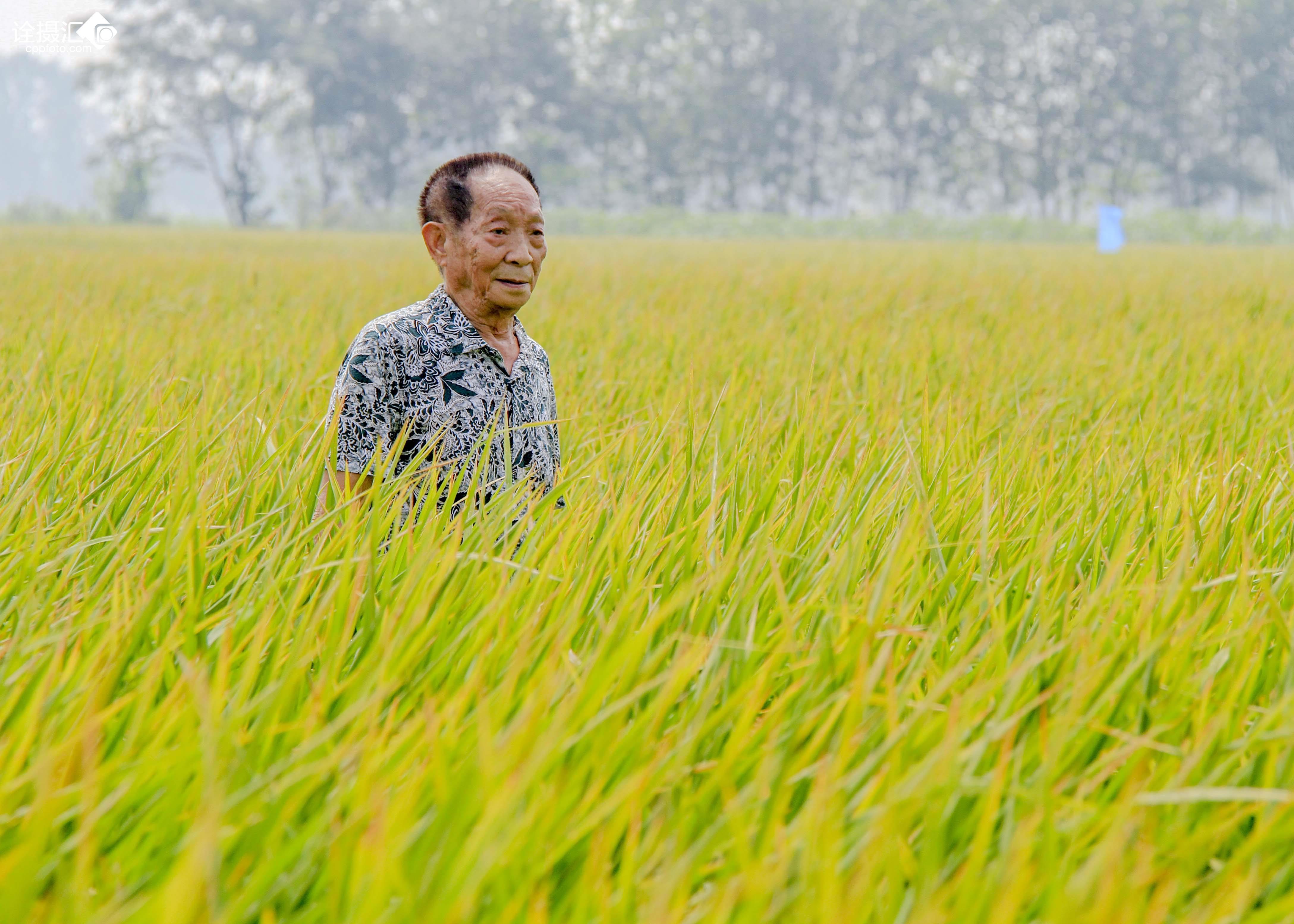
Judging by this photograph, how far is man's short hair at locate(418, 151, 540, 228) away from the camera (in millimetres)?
2031

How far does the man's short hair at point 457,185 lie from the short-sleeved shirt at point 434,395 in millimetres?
142

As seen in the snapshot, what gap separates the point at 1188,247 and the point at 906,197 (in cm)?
2805

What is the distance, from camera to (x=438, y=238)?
210 centimetres

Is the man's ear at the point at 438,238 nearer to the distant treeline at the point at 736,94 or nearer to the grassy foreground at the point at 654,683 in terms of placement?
the grassy foreground at the point at 654,683

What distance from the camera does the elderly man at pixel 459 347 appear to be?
1998 mm

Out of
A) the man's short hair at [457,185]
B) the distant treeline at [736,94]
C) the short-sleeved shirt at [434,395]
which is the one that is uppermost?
the distant treeline at [736,94]

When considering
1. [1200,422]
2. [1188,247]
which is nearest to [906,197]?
[1188,247]

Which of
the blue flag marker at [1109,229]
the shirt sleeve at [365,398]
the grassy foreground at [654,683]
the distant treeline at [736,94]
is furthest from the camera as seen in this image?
the distant treeline at [736,94]

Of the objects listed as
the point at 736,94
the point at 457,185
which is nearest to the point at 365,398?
the point at 457,185

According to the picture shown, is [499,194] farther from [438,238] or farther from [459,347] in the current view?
[459,347]

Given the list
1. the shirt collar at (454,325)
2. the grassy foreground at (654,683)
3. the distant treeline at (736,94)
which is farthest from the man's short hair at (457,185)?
the distant treeline at (736,94)

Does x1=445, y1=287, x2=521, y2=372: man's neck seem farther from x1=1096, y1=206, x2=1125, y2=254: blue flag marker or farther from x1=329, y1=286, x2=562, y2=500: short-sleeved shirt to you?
x1=1096, y1=206, x2=1125, y2=254: blue flag marker


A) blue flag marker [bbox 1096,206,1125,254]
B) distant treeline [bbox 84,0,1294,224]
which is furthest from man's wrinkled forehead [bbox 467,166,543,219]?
distant treeline [bbox 84,0,1294,224]

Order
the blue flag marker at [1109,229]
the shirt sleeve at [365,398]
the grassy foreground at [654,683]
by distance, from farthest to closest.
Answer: the blue flag marker at [1109,229]
the shirt sleeve at [365,398]
the grassy foreground at [654,683]
